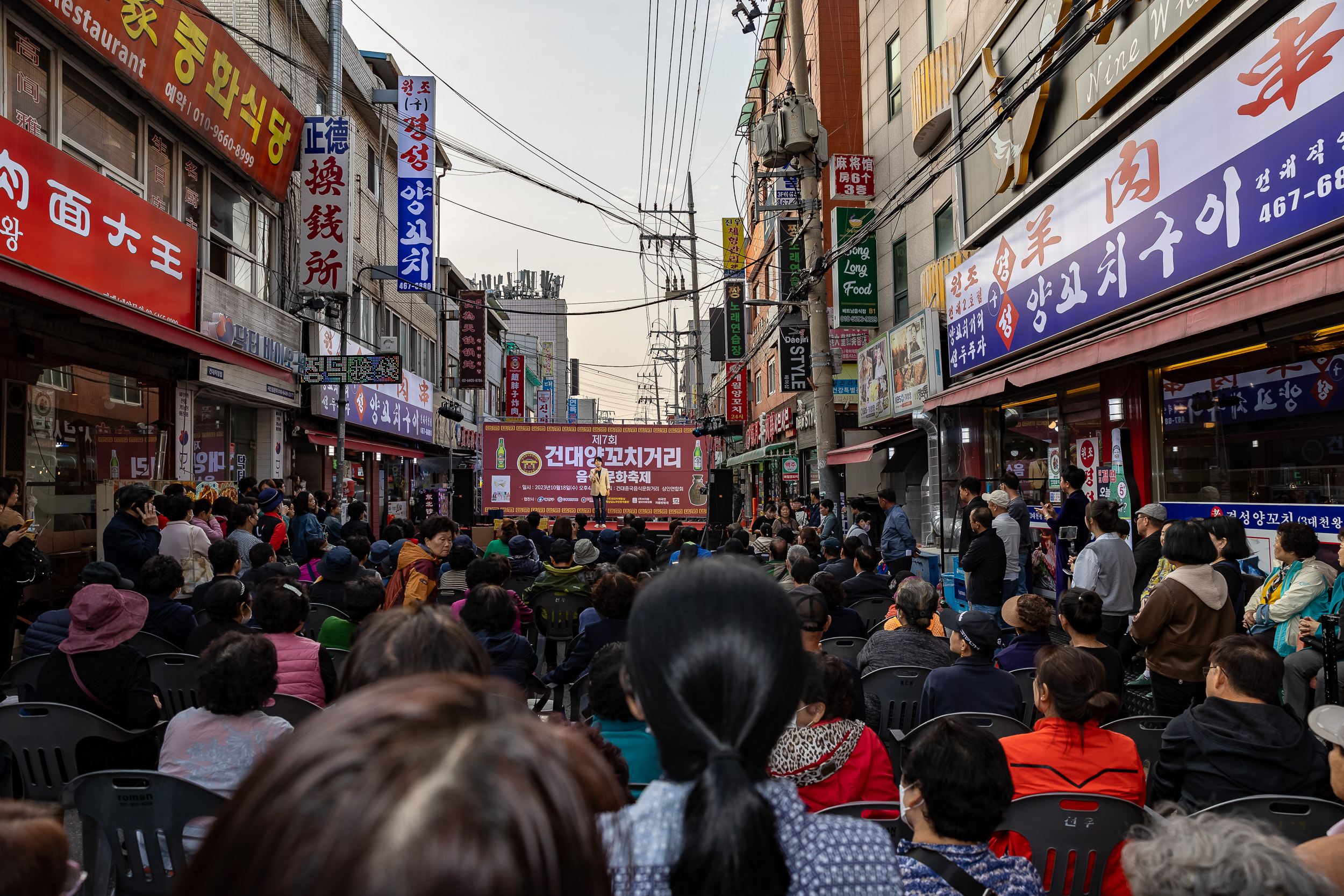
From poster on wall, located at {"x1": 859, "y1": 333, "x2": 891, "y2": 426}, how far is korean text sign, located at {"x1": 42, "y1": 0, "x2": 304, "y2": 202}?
417 inches

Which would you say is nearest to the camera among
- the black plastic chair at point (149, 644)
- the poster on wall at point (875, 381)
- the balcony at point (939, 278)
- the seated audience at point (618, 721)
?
the seated audience at point (618, 721)

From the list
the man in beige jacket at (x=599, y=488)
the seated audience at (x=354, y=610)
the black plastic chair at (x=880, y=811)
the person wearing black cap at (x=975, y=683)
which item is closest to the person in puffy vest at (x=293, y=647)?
the seated audience at (x=354, y=610)

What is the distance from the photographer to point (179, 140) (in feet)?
35.9

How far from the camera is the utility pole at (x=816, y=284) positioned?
1160 centimetres

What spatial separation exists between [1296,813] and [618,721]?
86.3 inches

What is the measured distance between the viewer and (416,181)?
52.5 feet

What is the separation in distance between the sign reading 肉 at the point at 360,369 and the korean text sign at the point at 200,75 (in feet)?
9.57

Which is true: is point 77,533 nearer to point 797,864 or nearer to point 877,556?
point 877,556

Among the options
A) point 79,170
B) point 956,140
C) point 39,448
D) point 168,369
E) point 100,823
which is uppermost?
point 956,140

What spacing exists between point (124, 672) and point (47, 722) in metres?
0.32

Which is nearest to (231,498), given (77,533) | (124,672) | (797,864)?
(77,533)

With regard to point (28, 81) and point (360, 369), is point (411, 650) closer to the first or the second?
point (28, 81)

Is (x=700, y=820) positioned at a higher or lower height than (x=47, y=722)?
higher

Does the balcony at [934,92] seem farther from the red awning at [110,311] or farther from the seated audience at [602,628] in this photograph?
the red awning at [110,311]
